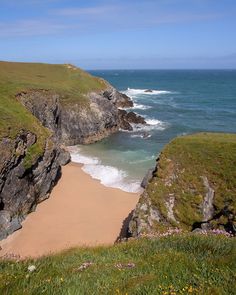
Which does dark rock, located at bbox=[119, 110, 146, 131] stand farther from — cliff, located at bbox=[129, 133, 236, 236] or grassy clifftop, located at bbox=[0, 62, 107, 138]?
cliff, located at bbox=[129, 133, 236, 236]

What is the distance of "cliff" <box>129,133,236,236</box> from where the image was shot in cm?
2088

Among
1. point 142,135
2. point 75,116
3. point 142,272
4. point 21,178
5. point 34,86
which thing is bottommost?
point 142,135

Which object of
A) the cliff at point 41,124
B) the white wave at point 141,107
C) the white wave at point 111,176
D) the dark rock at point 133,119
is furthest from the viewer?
the white wave at point 141,107

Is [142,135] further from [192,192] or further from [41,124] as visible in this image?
[192,192]

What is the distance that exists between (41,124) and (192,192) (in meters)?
A: 21.1

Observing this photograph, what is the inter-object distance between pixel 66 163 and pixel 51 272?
111 ft

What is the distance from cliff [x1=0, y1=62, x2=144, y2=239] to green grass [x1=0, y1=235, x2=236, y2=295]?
1689 cm

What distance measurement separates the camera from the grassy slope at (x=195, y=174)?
21.2m

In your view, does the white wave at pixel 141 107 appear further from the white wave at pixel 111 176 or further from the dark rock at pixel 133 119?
the white wave at pixel 111 176

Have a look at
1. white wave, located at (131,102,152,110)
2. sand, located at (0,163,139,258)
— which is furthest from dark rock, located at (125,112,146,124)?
sand, located at (0,163,139,258)

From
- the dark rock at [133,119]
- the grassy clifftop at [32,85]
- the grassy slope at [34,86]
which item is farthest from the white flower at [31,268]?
the dark rock at [133,119]

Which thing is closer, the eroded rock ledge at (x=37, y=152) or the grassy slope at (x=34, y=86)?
the eroded rock ledge at (x=37, y=152)

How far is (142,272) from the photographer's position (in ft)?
27.6

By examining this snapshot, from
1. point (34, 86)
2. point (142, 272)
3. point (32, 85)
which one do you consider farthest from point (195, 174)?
point (32, 85)
